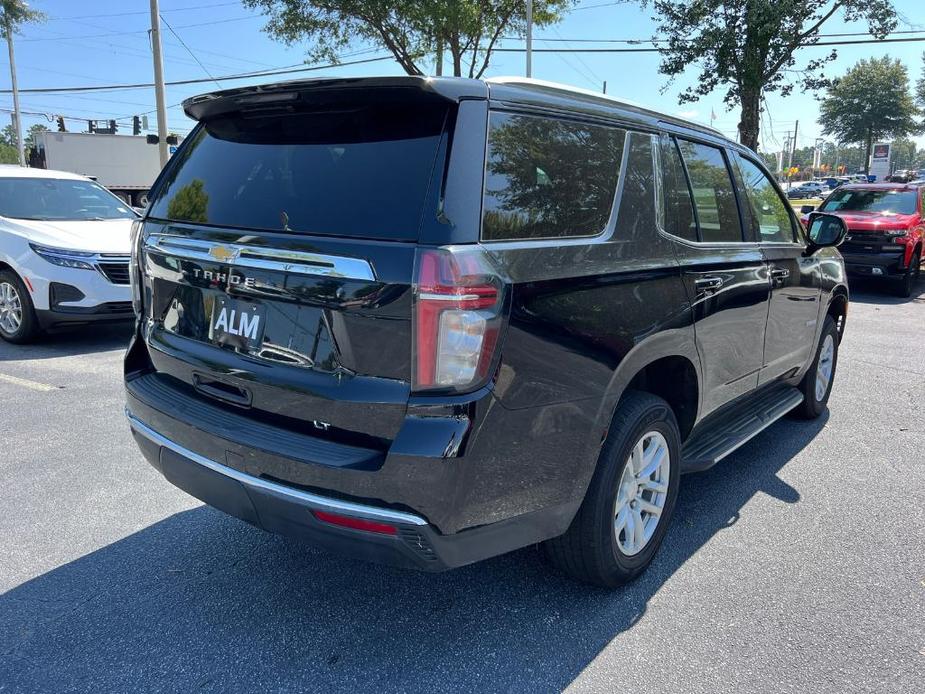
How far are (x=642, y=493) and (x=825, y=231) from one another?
8.13ft

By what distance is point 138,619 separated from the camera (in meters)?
2.67

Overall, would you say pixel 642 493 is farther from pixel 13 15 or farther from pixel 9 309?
pixel 13 15

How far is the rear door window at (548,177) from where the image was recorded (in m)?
2.26

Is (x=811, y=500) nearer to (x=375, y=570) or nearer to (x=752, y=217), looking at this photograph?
(x=752, y=217)

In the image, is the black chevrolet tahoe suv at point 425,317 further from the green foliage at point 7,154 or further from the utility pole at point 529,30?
the green foliage at point 7,154

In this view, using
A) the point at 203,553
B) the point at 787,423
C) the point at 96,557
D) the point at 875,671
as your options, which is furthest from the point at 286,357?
the point at 787,423

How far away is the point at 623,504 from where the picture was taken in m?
2.81

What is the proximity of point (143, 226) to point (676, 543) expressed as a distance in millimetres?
2762

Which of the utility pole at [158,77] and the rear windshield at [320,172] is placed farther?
the utility pole at [158,77]

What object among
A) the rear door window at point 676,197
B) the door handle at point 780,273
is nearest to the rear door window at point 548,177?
the rear door window at point 676,197

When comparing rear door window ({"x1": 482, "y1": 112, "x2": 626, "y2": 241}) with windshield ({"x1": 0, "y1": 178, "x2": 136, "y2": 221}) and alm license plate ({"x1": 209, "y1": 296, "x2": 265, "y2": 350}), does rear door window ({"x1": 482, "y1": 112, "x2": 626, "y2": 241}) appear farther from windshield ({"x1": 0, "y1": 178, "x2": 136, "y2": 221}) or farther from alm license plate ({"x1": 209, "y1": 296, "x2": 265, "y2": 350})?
windshield ({"x1": 0, "y1": 178, "x2": 136, "y2": 221})

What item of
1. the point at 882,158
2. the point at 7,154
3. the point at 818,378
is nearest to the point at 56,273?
the point at 818,378

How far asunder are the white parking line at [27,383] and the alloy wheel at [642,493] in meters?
4.77

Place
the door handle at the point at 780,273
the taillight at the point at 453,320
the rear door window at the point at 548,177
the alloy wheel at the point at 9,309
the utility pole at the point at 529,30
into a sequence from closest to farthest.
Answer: the taillight at the point at 453,320, the rear door window at the point at 548,177, the door handle at the point at 780,273, the alloy wheel at the point at 9,309, the utility pole at the point at 529,30
